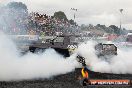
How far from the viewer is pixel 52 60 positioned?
1642cm

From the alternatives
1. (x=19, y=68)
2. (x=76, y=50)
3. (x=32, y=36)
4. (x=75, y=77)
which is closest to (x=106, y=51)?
(x=76, y=50)

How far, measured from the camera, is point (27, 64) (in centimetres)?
1482

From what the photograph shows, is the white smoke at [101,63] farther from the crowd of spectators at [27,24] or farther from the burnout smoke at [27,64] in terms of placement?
the crowd of spectators at [27,24]

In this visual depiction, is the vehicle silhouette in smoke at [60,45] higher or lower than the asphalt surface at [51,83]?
higher

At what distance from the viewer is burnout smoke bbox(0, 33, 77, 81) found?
44.6ft

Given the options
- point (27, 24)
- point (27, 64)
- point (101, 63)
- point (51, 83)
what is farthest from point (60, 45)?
point (27, 24)

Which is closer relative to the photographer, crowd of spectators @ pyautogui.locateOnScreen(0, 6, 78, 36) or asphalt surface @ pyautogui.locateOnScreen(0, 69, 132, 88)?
asphalt surface @ pyautogui.locateOnScreen(0, 69, 132, 88)

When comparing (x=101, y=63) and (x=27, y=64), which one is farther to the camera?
(x=101, y=63)

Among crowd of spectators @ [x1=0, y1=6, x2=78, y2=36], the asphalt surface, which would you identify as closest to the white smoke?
the asphalt surface

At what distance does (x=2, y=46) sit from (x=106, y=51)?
7.43 meters

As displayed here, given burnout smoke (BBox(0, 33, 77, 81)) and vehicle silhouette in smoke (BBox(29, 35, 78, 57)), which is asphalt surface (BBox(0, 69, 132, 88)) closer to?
burnout smoke (BBox(0, 33, 77, 81))

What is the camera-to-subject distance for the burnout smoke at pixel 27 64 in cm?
1361

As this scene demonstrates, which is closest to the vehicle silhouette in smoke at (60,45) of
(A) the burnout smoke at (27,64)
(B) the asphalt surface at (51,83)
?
(A) the burnout smoke at (27,64)

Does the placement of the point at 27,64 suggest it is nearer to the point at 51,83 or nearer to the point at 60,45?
the point at 51,83
